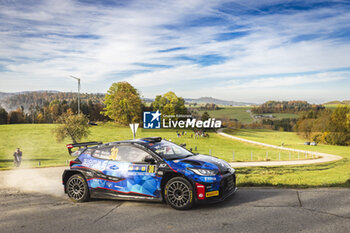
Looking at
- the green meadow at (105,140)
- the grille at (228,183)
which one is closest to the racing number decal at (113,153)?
the grille at (228,183)

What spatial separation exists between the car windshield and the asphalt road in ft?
3.91

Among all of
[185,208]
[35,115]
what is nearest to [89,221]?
[185,208]

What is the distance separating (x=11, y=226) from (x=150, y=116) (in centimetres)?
6081

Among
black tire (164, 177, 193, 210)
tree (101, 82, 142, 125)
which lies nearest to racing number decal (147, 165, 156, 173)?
black tire (164, 177, 193, 210)

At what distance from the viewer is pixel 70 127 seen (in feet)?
128

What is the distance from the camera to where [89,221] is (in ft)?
18.5

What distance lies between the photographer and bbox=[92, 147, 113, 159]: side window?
7230 mm

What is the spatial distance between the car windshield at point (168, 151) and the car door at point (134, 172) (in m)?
0.29

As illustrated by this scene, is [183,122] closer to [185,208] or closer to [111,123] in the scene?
[111,123]

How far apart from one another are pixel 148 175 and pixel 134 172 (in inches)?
15.0

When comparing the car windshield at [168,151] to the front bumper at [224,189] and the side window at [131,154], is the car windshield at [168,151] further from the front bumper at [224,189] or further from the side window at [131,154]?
the front bumper at [224,189]

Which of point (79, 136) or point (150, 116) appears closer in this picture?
point (79, 136)

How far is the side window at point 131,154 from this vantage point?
6.78 metres

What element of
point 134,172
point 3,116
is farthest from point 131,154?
point 3,116
